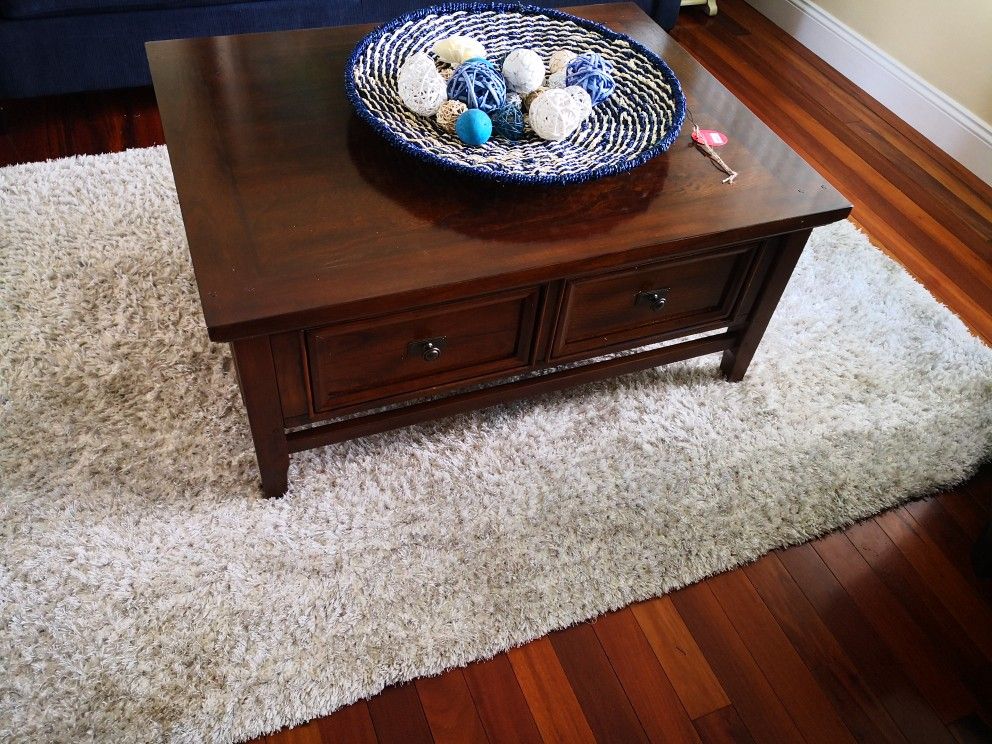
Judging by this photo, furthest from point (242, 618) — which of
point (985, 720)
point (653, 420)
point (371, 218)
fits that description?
point (985, 720)

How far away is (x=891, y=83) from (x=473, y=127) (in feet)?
5.99

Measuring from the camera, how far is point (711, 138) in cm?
140

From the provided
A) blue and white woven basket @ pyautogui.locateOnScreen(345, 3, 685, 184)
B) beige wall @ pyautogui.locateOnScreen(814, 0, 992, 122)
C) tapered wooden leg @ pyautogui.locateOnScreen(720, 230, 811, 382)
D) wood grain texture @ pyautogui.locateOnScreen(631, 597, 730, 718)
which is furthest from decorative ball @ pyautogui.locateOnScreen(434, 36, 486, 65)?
beige wall @ pyautogui.locateOnScreen(814, 0, 992, 122)

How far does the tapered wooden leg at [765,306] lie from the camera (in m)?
1.37

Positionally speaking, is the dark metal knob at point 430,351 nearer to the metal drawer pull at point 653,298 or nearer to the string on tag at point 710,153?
the metal drawer pull at point 653,298

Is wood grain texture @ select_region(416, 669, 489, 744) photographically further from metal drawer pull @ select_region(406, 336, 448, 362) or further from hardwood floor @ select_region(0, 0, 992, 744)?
metal drawer pull @ select_region(406, 336, 448, 362)

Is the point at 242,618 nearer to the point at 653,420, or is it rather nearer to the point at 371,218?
the point at 371,218

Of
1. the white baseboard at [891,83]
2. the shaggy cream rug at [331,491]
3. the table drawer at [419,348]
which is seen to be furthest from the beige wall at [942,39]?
the table drawer at [419,348]

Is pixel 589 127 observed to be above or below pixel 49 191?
above

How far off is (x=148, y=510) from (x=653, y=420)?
893mm

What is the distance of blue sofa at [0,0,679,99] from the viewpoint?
6.12ft

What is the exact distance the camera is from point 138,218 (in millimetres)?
1783

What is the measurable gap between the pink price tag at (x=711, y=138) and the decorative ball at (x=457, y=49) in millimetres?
400

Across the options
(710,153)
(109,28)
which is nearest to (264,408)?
(710,153)
